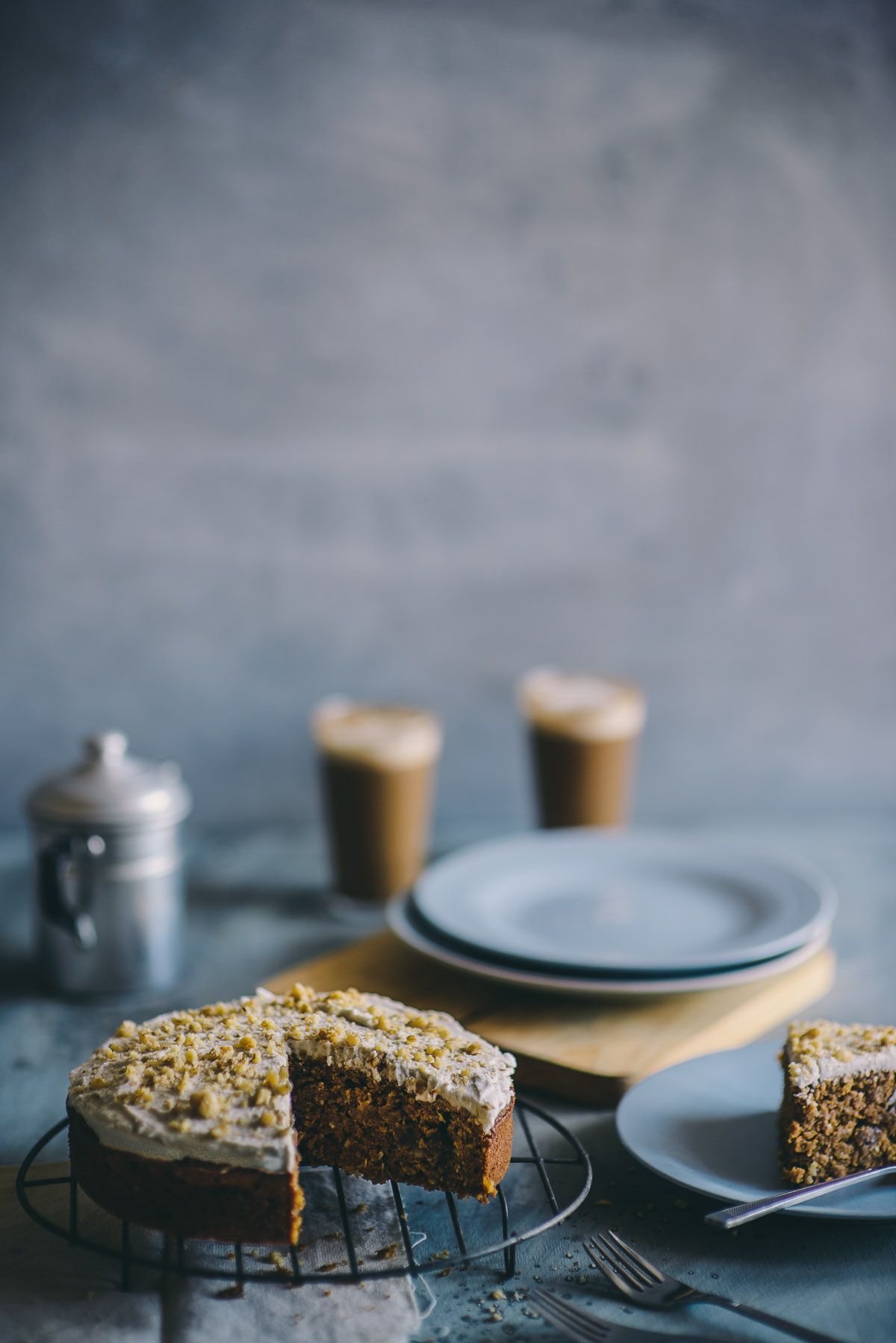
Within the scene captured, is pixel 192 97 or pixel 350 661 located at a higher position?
pixel 192 97

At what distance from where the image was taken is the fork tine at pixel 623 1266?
3.24ft

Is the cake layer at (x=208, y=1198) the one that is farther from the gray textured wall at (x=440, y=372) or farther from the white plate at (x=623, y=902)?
the gray textured wall at (x=440, y=372)

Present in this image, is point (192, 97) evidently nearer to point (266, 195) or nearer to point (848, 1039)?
point (266, 195)

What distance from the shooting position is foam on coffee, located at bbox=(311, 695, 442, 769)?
1938 mm

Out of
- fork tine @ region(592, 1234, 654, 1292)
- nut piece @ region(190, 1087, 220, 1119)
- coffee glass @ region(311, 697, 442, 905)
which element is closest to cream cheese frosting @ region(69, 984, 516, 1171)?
nut piece @ region(190, 1087, 220, 1119)

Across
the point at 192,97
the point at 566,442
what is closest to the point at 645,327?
the point at 566,442

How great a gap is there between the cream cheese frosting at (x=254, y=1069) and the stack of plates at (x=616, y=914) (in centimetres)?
24

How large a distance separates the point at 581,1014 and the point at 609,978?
7 centimetres

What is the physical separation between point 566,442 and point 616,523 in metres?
0.19

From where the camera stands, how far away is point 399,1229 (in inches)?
42.4

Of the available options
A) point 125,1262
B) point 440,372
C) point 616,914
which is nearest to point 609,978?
point 616,914

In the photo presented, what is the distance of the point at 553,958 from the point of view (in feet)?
4.67

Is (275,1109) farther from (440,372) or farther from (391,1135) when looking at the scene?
(440,372)

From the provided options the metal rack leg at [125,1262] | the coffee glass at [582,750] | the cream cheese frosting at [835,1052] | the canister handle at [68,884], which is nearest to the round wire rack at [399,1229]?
the metal rack leg at [125,1262]
